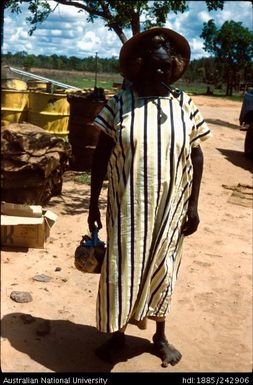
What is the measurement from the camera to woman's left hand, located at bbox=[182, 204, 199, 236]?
2.62 metres

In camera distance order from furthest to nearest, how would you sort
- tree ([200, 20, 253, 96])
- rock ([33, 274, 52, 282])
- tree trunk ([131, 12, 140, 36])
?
tree ([200, 20, 253, 96]) < tree trunk ([131, 12, 140, 36]) < rock ([33, 274, 52, 282])

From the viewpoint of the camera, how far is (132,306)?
2.49 m

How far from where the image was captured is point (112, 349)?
2.83m

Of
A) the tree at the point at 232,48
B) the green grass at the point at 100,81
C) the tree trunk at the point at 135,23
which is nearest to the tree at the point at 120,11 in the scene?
the tree trunk at the point at 135,23

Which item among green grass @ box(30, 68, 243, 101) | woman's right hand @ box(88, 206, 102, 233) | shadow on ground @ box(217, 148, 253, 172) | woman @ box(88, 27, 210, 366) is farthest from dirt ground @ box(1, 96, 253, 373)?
green grass @ box(30, 68, 243, 101)

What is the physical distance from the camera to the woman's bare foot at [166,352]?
286cm

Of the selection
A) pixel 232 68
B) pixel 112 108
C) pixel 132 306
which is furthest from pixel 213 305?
pixel 232 68

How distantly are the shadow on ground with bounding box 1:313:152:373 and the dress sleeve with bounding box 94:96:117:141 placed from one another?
1.27 meters

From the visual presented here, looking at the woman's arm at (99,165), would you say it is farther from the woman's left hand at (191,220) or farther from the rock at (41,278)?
the rock at (41,278)

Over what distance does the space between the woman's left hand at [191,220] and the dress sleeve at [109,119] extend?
573 mm

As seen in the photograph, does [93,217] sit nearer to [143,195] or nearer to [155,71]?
[143,195]

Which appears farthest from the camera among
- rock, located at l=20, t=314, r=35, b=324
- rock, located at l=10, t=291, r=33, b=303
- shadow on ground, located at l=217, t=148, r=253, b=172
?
shadow on ground, located at l=217, t=148, r=253, b=172

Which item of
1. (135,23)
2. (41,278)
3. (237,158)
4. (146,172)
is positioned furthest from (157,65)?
(237,158)

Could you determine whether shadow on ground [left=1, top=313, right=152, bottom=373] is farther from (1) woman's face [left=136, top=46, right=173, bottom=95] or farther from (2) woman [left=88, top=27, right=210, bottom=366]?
(1) woman's face [left=136, top=46, right=173, bottom=95]
